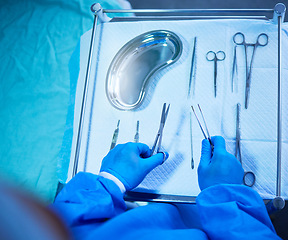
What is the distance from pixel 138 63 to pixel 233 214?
697mm

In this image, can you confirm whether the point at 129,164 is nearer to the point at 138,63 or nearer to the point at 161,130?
the point at 161,130

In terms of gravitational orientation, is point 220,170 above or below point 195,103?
below

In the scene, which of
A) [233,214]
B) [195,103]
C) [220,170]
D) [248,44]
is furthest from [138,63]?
[233,214]

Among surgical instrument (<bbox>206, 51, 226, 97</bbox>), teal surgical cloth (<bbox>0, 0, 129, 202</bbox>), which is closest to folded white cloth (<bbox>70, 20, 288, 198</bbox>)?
surgical instrument (<bbox>206, 51, 226, 97</bbox>)

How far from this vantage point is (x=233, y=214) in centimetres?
64

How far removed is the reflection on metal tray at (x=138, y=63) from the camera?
1.02m

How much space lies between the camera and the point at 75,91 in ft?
3.74

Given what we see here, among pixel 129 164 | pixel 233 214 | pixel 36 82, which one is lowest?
pixel 233 214

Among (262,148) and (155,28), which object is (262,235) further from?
(155,28)

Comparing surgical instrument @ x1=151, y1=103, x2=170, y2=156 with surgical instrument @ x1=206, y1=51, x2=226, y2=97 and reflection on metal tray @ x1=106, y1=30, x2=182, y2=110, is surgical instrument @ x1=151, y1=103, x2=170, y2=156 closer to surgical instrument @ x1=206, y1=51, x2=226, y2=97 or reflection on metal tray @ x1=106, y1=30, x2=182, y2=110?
reflection on metal tray @ x1=106, y1=30, x2=182, y2=110

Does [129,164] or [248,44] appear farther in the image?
[248,44]

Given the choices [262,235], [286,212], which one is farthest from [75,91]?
[286,212]

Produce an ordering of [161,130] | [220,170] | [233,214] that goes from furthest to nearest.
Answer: [161,130]
[220,170]
[233,214]

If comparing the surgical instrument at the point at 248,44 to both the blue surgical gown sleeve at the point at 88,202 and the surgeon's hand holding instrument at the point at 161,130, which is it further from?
the blue surgical gown sleeve at the point at 88,202
